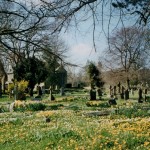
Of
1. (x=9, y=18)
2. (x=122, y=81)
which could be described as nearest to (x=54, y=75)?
(x=122, y=81)

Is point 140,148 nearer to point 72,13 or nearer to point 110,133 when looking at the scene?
point 110,133

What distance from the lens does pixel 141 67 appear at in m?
57.7

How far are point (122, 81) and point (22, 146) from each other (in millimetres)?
51968

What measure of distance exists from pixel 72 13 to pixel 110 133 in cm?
351

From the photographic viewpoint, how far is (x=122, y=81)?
6041cm

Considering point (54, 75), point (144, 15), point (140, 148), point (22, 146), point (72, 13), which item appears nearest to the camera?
point (72, 13)

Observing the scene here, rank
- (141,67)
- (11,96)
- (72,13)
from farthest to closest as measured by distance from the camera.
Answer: (141,67) < (11,96) < (72,13)

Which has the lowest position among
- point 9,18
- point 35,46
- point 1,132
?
point 1,132

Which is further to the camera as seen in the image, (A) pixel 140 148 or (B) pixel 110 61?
(B) pixel 110 61

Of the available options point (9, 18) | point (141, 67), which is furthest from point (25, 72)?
point (9, 18)

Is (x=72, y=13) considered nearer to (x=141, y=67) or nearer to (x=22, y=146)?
(x=22, y=146)

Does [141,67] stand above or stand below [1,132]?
above

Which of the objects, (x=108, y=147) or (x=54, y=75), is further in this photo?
(x=54, y=75)

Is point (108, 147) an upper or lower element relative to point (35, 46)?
lower
